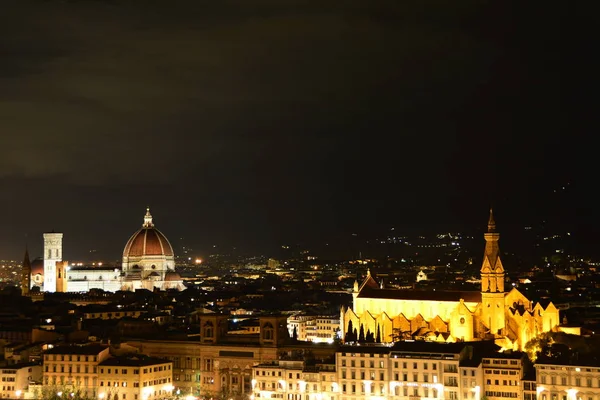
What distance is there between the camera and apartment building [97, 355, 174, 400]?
7375cm

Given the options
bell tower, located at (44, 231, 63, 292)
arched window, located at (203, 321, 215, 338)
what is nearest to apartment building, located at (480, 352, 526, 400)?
→ arched window, located at (203, 321, 215, 338)

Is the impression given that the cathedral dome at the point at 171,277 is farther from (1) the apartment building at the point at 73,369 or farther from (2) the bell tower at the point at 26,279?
(1) the apartment building at the point at 73,369

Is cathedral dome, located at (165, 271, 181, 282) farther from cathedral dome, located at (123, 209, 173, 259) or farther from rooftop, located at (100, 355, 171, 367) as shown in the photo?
rooftop, located at (100, 355, 171, 367)

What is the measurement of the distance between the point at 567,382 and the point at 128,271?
108m

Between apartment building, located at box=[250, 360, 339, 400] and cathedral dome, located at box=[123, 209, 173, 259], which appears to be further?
cathedral dome, located at box=[123, 209, 173, 259]

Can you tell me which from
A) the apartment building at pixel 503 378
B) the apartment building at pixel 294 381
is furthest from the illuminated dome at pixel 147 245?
the apartment building at pixel 503 378

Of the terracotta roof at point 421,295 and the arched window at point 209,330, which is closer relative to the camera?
the arched window at point 209,330

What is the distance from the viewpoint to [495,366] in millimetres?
67750

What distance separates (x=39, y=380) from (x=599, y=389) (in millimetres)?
33431

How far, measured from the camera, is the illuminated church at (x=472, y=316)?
8138 cm

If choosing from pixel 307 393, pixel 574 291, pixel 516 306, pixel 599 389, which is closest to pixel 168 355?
pixel 307 393

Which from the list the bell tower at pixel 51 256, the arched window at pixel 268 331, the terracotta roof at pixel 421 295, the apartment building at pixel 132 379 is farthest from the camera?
the bell tower at pixel 51 256

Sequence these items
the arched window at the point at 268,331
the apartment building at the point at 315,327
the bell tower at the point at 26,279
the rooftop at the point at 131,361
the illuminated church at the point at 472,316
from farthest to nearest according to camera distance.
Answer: the bell tower at the point at 26,279
the apartment building at the point at 315,327
the illuminated church at the point at 472,316
the arched window at the point at 268,331
the rooftop at the point at 131,361

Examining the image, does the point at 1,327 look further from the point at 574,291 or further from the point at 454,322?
the point at 574,291
